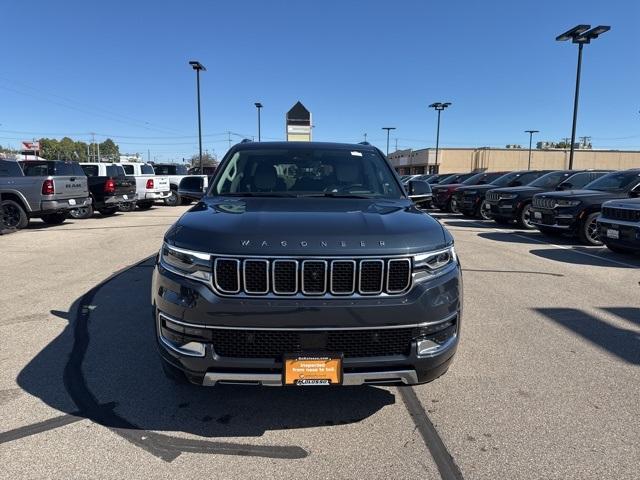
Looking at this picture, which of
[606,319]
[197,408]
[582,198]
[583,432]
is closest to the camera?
[583,432]

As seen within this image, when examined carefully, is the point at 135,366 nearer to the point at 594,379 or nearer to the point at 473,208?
the point at 594,379

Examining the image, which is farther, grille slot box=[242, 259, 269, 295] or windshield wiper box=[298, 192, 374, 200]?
windshield wiper box=[298, 192, 374, 200]

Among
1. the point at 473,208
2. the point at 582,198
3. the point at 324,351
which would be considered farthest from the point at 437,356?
the point at 473,208

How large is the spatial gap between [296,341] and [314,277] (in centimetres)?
37

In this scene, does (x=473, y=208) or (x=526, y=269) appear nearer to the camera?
(x=526, y=269)

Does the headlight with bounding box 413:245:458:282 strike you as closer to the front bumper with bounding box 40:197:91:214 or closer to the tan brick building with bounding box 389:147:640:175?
the front bumper with bounding box 40:197:91:214

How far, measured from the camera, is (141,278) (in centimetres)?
719

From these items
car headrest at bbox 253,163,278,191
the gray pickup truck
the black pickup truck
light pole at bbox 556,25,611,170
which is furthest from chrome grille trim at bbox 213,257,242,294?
light pole at bbox 556,25,611,170

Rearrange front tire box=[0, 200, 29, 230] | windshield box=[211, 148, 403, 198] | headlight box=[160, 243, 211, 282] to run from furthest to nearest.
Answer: front tire box=[0, 200, 29, 230] → windshield box=[211, 148, 403, 198] → headlight box=[160, 243, 211, 282]

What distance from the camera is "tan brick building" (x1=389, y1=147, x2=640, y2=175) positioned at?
222 feet

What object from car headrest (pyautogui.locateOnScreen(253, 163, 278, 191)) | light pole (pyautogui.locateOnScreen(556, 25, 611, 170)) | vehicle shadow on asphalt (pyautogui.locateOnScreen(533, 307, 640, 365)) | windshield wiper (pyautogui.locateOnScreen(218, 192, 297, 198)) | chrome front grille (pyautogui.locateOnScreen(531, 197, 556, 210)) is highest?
light pole (pyautogui.locateOnScreen(556, 25, 611, 170))

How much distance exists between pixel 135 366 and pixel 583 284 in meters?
6.23

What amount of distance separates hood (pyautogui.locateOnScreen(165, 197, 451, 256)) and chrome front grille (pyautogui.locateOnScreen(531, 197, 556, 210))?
9.37 m

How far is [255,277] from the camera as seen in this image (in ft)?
8.96
